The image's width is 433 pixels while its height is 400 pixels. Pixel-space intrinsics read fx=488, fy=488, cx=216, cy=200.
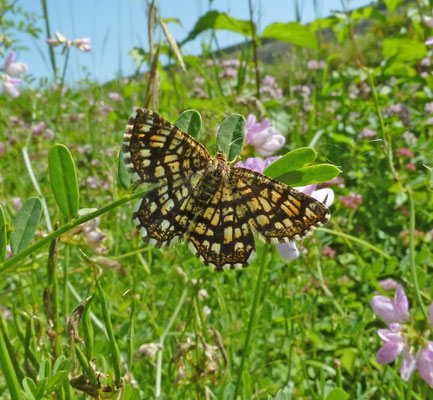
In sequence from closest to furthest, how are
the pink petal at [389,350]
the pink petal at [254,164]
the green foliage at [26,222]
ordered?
1. the green foliage at [26,222]
2. the pink petal at [254,164]
3. the pink petal at [389,350]

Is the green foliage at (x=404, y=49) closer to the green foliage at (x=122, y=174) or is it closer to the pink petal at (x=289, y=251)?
the pink petal at (x=289, y=251)

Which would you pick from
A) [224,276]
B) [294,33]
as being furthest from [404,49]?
[224,276]

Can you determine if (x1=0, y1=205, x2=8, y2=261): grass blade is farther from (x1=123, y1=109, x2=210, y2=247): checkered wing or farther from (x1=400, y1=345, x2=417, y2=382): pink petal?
(x1=400, y1=345, x2=417, y2=382): pink petal

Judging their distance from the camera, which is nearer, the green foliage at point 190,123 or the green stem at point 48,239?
the green stem at point 48,239

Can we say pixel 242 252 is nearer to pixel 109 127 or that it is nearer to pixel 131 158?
pixel 131 158

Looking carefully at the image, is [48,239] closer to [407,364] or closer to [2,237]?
[2,237]

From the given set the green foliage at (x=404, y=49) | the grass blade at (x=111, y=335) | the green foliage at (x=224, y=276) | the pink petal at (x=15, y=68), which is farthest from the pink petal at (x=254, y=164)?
the green foliage at (x=404, y=49)
